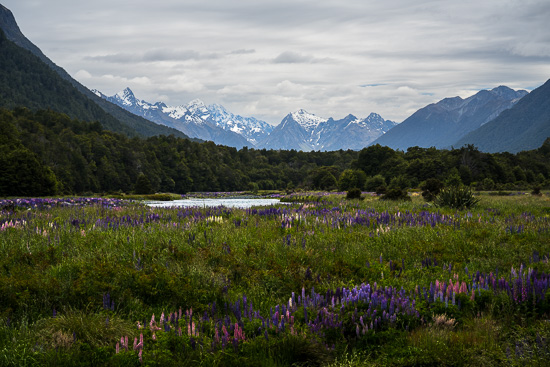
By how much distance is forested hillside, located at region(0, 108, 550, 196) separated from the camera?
60156 millimetres

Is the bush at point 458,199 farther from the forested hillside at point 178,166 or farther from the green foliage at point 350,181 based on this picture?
the green foliage at point 350,181

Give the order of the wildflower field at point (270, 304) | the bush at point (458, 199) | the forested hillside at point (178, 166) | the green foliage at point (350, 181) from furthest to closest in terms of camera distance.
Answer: the green foliage at point (350, 181) < the forested hillside at point (178, 166) < the bush at point (458, 199) < the wildflower field at point (270, 304)

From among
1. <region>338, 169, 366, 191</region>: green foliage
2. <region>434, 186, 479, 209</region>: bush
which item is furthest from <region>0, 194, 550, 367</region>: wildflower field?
<region>338, 169, 366, 191</region>: green foliage

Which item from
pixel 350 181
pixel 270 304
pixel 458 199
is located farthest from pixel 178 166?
pixel 270 304

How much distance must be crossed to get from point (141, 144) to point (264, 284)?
129 meters

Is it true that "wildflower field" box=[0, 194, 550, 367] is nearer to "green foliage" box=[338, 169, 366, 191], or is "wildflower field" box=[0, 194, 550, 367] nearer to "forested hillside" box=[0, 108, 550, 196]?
"forested hillside" box=[0, 108, 550, 196]

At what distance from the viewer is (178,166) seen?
397 ft

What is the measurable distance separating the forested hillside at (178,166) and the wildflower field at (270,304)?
3994cm

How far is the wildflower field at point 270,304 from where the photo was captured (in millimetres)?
4098

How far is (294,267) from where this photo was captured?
6930 mm

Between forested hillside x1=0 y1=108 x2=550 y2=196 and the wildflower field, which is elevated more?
forested hillside x1=0 y1=108 x2=550 y2=196

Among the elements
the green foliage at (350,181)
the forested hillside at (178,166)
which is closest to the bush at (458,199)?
the forested hillside at (178,166)

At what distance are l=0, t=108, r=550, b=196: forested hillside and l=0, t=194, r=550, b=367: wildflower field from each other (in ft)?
131

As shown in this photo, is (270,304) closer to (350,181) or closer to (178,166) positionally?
(350,181)
